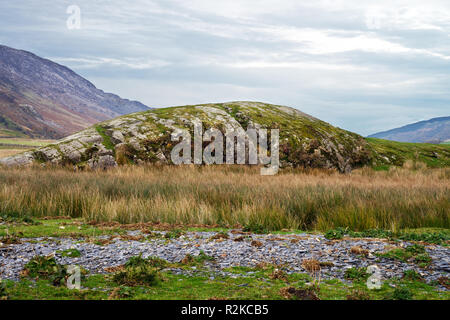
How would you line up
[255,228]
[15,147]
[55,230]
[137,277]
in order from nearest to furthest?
1. [137,277]
2. [55,230]
3. [255,228]
4. [15,147]

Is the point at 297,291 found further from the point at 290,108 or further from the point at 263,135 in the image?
the point at 290,108

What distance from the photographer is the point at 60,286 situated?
5078mm

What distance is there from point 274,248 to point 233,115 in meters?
16.8

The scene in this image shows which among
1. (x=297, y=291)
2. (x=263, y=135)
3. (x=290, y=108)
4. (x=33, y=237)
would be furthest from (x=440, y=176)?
(x=33, y=237)

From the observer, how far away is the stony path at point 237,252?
19.7 ft

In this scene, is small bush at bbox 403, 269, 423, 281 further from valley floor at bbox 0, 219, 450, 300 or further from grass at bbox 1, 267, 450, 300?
grass at bbox 1, 267, 450, 300

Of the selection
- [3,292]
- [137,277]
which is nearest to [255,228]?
[137,277]

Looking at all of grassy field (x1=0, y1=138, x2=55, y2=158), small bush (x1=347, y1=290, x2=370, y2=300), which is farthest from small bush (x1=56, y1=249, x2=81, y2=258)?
grassy field (x1=0, y1=138, x2=55, y2=158)

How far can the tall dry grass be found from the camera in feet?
33.1

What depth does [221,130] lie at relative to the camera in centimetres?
2150

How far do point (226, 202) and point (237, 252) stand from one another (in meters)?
4.71

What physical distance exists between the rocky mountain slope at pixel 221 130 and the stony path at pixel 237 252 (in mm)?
11804

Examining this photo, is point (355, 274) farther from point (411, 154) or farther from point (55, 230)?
point (411, 154)

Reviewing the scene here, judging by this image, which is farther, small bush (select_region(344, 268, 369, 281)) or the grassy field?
the grassy field
